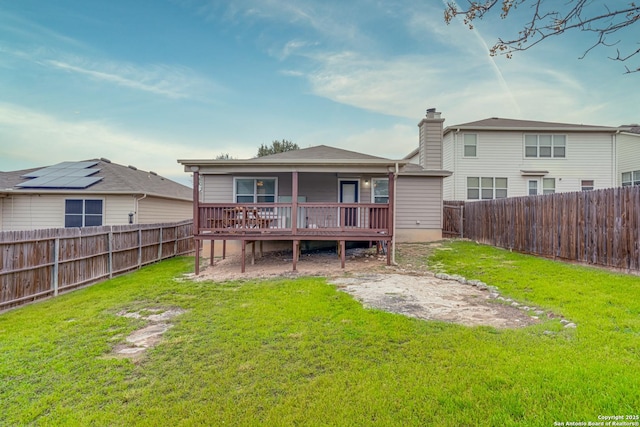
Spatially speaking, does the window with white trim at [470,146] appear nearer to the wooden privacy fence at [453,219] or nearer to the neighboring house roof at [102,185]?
the wooden privacy fence at [453,219]

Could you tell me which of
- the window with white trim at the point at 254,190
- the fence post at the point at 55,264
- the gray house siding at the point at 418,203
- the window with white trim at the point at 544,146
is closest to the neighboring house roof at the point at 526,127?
the window with white trim at the point at 544,146

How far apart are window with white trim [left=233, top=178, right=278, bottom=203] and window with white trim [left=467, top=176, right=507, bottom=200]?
1135 cm

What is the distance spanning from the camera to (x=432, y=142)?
14.9 metres

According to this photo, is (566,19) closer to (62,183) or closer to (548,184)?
(62,183)

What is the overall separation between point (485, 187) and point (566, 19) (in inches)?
660

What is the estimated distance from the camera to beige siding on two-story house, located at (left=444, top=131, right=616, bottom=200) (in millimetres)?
17484

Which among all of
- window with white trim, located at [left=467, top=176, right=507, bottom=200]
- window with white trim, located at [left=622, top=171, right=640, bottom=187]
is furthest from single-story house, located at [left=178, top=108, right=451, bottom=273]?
window with white trim, located at [left=622, top=171, right=640, bottom=187]

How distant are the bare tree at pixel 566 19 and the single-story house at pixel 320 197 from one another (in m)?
6.58

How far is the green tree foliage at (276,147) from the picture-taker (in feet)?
118

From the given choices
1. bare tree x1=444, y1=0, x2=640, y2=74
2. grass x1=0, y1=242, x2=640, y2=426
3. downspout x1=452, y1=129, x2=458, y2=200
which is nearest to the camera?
bare tree x1=444, y1=0, x2=640, y2=74

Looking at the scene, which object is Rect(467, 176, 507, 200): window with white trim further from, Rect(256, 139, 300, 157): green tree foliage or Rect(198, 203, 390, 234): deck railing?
Rect(256, 139, 300, 157): green tree foliage

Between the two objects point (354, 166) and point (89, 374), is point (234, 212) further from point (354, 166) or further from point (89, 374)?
point (89, 374)


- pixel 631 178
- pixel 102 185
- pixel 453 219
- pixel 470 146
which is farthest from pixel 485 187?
pixel 102 185

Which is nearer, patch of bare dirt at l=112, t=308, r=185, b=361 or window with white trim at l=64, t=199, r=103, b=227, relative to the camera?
patch of bare dirt at l=112, t=308, r=185, b=361
